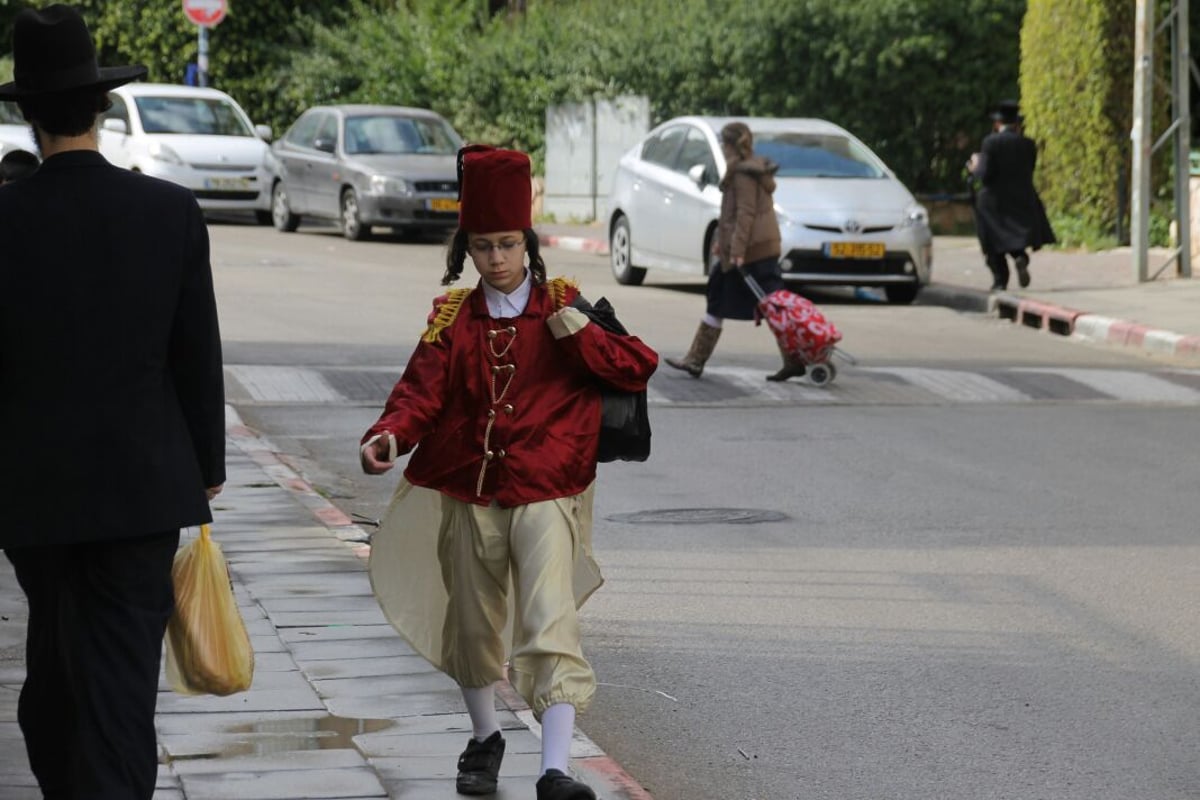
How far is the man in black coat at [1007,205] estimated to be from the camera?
2052 centimetres

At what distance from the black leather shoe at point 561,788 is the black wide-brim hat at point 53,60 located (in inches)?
72.5

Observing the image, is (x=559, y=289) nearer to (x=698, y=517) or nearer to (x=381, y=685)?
(x=381, y=685)

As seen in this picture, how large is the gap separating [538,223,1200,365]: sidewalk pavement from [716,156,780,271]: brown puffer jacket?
4.05m

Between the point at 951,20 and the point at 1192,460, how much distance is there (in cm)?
1841

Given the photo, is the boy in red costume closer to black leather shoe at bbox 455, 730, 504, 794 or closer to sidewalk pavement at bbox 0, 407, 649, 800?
black leather shoe at bbox 455, 730, 504, 794

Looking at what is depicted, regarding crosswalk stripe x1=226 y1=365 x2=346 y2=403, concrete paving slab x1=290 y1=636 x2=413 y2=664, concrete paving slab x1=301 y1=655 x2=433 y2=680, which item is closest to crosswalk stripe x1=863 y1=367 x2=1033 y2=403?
crosswalk stripe x1=226 y1=365 x2=346 y2=403

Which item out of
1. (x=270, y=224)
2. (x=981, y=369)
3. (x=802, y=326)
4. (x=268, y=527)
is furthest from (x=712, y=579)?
(x=270, y=224)

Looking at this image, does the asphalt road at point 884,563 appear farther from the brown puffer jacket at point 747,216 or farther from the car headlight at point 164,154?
the car headlight at point 164,154

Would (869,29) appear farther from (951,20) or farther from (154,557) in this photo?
(154,557)

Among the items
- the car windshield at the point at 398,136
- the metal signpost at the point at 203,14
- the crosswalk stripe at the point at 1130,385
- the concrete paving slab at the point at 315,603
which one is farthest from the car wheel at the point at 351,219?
the concrete paving slab at the point at 315,603

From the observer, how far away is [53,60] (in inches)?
164

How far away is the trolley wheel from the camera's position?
1432 centimetres

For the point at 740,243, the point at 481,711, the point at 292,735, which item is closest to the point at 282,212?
the point at 740,243

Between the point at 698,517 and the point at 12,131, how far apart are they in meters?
24.4
